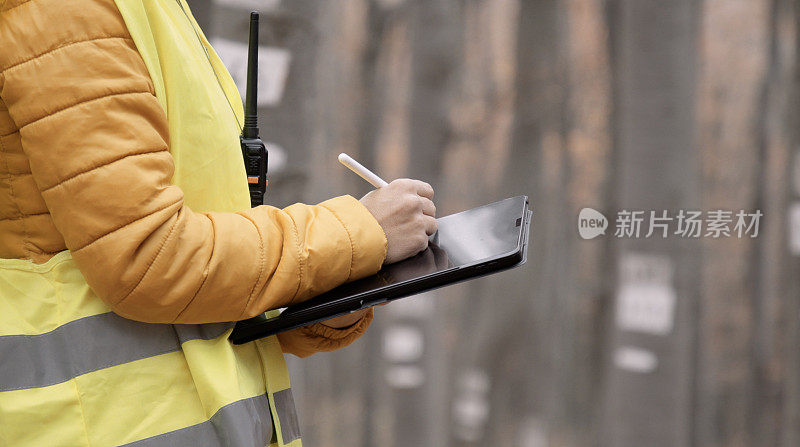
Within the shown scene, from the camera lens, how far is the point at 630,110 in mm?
1550

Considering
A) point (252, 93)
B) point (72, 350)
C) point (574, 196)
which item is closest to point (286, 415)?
point (72, 350)

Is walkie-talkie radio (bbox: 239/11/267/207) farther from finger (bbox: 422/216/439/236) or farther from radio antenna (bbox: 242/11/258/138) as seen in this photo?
finger (bbox: 422/216/439/236)

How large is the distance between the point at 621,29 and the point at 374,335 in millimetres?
864

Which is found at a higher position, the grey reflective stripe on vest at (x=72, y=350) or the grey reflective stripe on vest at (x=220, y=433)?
the grey reflective stripe on vest at (x=72, y=350)

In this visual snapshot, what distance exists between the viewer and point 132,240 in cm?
Result: 50

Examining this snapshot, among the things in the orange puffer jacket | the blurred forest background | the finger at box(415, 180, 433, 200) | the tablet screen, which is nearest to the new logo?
the blurred forest background

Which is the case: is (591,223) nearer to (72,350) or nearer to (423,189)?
(423,189)

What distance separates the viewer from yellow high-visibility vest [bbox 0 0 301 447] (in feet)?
1.74

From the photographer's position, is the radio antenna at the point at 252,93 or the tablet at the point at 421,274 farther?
the radio antenna at the point at 252,93

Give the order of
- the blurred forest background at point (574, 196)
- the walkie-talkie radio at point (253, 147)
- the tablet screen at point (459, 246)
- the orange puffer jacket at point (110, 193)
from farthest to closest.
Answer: the blurred forest background at point (574, 196)
the walkie-talkie radio at point (253, 147)
the tablet screen at point (459, 246)
the orange puffer jacket at point (110, 193)

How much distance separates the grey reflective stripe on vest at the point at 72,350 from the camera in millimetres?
535

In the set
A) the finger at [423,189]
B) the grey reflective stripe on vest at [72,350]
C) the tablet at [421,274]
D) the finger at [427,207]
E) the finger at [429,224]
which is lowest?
the grey reflective stripe on vest at [72,350]

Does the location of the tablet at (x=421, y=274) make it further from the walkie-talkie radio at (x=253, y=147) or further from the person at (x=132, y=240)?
the walkie-talkie radio at (x=253, y=147)

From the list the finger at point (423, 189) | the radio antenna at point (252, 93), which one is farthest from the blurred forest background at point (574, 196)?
the finger at point (423, 189)
